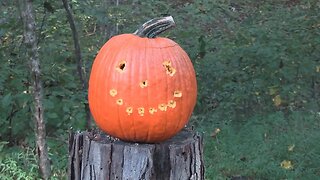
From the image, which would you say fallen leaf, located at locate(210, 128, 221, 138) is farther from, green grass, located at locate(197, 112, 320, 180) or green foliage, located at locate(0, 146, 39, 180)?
green foliage, located at locate(0, 146, 39, 180)

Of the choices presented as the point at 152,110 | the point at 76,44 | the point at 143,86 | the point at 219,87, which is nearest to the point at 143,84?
the point at 143,86

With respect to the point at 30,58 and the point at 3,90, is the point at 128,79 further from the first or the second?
the point at 3,90

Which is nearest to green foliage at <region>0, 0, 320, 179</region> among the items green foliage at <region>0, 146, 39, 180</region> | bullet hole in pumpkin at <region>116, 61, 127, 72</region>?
green foliage at <region>0, 146, 39, 180</region>

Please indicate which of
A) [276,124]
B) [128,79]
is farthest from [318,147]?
[128,79]

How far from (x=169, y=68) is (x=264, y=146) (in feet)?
10.4

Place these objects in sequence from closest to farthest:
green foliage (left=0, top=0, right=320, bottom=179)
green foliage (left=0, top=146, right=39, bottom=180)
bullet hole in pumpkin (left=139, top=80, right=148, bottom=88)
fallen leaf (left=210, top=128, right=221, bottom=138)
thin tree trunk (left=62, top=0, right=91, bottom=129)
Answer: bullet hole in pumpkin (left=139, top=80, right=148, bottom=88)
green foliage (left=0, top=146, right=39, bottom=180)
green foliage (left=0, top=0, right=320, bottom=179)
thin tree trunk (left=62, top=0, right=91, bottom=129)
fallen leaf (left=210, top=128, right=221, bottom=138)

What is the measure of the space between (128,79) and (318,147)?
11.2ft

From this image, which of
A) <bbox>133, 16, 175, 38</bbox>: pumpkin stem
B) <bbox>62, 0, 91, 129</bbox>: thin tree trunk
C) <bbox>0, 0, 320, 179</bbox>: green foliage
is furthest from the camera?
<bbox>62, 0, 91, 129</bbox>: thin tree trunk

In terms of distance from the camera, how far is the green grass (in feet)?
17.7

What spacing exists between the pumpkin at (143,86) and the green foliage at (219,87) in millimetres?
1723

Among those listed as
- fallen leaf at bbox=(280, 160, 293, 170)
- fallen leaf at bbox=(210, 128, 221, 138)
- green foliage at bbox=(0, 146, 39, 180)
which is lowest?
fallen leaf at bbox=(280, 160, 293, 170)

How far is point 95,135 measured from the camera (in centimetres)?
320

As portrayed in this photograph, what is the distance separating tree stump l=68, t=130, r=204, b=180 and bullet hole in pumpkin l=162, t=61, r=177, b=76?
0.38m

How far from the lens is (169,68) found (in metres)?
2.94
